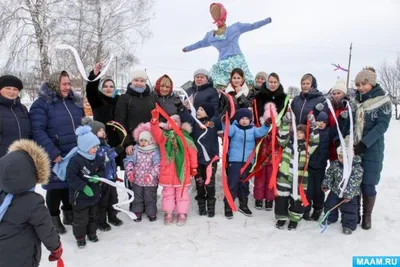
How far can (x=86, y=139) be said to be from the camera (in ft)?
11.3

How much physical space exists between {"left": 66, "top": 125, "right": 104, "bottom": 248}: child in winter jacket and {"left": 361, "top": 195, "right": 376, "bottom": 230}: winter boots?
335cm

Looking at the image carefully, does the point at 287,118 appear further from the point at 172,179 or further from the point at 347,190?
the point at 172,179

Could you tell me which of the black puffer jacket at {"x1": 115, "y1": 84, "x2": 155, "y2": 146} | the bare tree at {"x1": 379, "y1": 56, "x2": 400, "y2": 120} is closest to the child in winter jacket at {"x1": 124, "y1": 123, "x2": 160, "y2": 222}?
the black puffer jacket at {"x1": 115, "y1": 84, "x2": 155, "y2": 146}

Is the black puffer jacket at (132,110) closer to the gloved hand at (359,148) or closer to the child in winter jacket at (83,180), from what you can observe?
the child in winter jacket at (83,180)

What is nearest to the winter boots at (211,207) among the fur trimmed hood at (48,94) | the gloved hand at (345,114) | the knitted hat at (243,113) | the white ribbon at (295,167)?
the white ribbon at (295,167)

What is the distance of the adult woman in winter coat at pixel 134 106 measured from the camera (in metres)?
4.31

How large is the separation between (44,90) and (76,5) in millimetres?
13134

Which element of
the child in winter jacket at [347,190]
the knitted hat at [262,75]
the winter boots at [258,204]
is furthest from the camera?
the knitted hat at [262,75]

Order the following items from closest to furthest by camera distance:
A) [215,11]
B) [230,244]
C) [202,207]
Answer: [230,244] → [202,207] → [215,11]

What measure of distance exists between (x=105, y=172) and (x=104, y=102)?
1185 millimetres

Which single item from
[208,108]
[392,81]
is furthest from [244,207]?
[392,81]

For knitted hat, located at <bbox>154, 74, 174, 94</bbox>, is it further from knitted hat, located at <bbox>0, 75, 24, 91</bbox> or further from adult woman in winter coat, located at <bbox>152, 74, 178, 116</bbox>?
knitted hat, located at <bbox>0, 75, 24, 91</bbox>

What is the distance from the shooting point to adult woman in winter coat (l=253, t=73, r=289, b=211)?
14.9 ft

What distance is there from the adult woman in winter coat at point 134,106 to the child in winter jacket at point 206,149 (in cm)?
50
